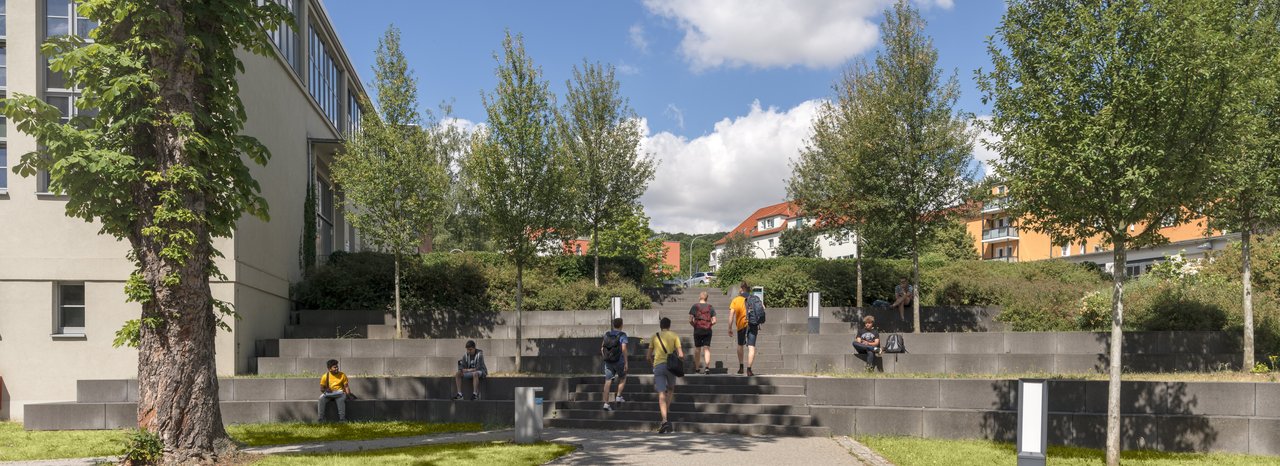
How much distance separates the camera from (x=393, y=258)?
26.2 meters

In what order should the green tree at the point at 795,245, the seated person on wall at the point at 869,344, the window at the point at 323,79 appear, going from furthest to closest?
1. the green tree at the point at 795,245
2. the window at the point at 323,79
3. the seated person on wall at the point at 869,344

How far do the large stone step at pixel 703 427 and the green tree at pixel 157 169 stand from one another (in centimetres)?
611

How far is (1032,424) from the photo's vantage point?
9820 mm

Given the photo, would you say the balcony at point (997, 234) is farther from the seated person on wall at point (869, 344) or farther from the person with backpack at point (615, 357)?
the person with backpack at point (615, 357)

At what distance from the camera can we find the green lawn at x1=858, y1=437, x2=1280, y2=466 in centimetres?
1202

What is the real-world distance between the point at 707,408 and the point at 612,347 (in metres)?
1.92

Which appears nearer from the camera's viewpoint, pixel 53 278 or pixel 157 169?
pixel 157 169

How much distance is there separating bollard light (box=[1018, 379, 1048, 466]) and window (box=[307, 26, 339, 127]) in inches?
975

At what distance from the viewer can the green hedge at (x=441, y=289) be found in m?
24.9

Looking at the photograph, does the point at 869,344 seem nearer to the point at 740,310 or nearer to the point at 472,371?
the point at 740,310

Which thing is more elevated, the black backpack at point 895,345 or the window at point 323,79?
the window at point 323,79

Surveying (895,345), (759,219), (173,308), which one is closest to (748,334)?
(895,345)

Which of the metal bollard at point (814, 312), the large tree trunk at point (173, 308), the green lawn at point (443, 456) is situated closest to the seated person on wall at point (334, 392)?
the green lawn at point (443, 456)

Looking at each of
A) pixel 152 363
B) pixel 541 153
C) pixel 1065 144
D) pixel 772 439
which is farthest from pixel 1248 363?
pixel 152 363
